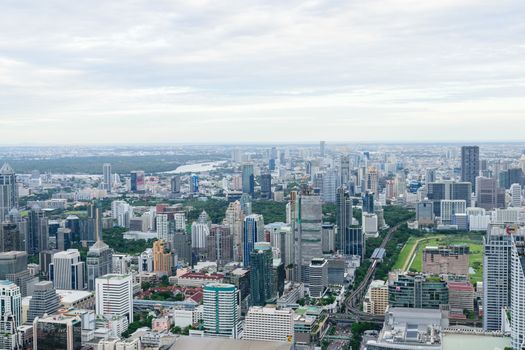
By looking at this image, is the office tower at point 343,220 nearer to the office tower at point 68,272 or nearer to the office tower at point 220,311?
the office tower at point 68,272

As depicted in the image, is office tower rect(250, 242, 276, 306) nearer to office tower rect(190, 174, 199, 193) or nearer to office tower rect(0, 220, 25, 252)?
office tower rect(0, 220, 25, 252)

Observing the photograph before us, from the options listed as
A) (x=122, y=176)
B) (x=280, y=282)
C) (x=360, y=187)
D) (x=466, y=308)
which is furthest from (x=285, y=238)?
(x=122, y=176)

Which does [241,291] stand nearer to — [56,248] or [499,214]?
[56,248]

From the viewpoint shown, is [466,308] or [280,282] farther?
[280,282]

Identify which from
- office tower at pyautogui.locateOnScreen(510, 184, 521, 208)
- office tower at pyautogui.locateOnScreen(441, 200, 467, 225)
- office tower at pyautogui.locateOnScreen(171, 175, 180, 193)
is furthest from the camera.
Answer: office tower at pyautogui.locateOnScreen(171, 175, 180, 193)

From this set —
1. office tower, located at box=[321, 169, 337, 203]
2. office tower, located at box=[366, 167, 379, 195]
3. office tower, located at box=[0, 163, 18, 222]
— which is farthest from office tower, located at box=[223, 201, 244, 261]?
office tower, located at box=[366, 167, 379, 195]

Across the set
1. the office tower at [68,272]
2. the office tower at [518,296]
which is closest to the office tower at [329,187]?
the office tower at [68,272]
